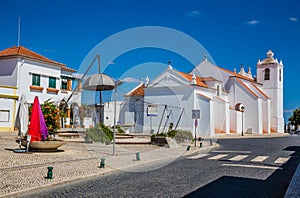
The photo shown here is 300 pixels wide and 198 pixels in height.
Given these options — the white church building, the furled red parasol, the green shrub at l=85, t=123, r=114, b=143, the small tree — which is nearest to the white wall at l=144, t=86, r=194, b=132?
the white church building

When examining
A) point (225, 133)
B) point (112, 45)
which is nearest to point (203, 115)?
point (225, 133)

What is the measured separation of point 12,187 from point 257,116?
48.6m

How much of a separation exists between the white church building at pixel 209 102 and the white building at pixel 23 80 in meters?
10.4

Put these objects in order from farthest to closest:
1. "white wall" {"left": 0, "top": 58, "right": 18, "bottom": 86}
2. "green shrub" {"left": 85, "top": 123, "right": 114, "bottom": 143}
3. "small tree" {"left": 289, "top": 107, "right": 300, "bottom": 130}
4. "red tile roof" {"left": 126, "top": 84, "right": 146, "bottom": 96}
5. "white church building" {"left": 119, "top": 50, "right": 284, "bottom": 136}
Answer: "small tree" {"left": 289, "top": 107, "right": 300, "bottom": 130}, "red tile roof" {"left": 126, "top": 84, "right": 146, "bottom": 96}, "white church building" {"left": 119, "top": 50, "right": 284, "bottom": 136}, "white wall" {"left": 0, "top": 58, "right": 18, "bottom": 86}, "green shrub" {"left": 85, "top": 123, "right": 114, "bottom": 143}

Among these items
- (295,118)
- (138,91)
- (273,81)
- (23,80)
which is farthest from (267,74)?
(23,80)

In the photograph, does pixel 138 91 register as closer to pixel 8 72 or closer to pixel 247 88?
pixel 247 88

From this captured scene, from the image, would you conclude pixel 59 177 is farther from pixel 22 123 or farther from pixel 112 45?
pixel 112 45

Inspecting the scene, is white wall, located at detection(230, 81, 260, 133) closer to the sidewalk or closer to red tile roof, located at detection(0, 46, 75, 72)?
red tile roof, located at detection(0, 46, 75, 72)

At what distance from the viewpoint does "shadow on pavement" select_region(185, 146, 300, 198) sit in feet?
27.8

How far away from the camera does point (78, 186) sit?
9406mm

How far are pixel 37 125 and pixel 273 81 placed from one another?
176ft

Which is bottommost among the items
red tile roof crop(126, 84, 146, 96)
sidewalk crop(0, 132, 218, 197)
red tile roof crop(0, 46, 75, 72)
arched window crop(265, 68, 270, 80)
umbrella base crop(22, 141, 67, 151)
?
sidewalk crop(0, 132, 218, 197)

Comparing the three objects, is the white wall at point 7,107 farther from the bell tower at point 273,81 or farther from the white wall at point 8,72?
the bell tower at point 273,81

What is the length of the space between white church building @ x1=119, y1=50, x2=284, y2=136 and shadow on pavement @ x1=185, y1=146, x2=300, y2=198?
3045 centimetres
